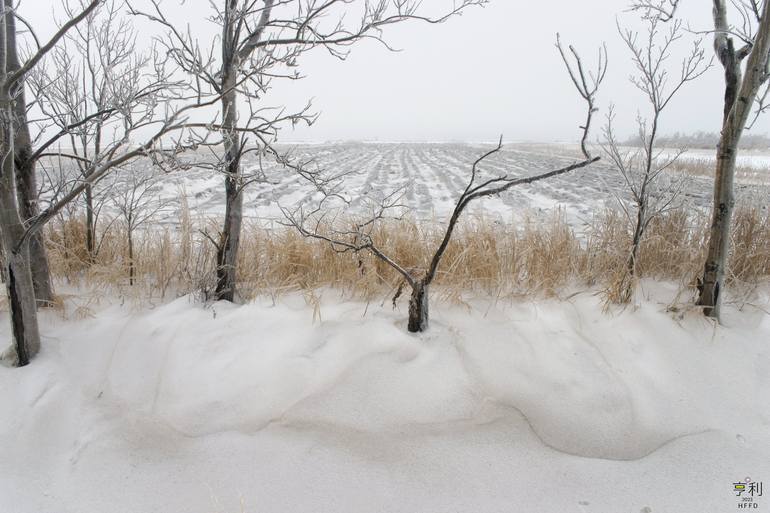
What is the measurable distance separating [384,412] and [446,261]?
1346mm

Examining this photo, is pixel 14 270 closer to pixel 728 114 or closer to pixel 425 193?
pixel 728 114

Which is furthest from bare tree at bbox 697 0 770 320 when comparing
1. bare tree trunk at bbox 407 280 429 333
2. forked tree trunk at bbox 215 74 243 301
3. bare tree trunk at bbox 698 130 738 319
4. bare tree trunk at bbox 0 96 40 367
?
bare tree trunk at bbox 0 96 40 367

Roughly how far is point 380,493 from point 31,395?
1.57 metres

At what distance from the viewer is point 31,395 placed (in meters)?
1.88

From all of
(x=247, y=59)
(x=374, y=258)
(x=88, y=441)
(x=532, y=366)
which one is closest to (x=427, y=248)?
(x=374, y=258)

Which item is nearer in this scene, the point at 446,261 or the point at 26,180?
the point at 26,180

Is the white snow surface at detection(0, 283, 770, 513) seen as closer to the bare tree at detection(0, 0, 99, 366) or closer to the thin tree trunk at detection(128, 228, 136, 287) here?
the bare tree at detection(0, 0, 99, 366)

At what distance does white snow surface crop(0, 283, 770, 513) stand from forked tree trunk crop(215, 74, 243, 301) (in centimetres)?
20

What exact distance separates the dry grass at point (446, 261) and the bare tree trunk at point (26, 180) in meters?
0.32

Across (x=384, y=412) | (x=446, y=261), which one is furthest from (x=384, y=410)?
(x=446, y=261)

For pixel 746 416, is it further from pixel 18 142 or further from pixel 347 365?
pixel 18 142

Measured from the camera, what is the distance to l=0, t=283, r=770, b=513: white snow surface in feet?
5.18

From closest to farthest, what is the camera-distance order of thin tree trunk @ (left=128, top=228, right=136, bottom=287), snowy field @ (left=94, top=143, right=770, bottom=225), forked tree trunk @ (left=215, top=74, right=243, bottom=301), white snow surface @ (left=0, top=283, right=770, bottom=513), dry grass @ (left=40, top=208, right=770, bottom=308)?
white snow surface @ (left=0, top=283, right=770, bottom=513), forked tree trunk @ (left=215, top=74, right=243, bottom=301), dry grass @ (left=40, top=208, right=770, bottom=308), thin tree trunk @ (left=128, top=228, right=136, bottom=287), snowy field @ (left=94, top=143, right=770, bottom=225)

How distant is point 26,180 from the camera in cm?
235
